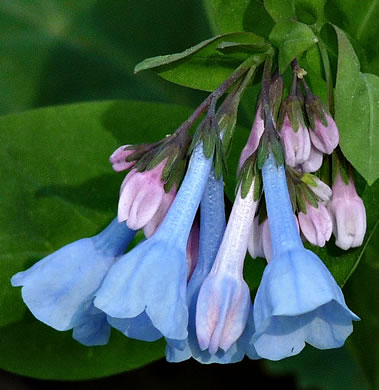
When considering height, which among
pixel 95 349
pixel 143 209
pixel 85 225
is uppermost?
pixel 143 209

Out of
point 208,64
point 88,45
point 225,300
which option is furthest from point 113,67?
point 225,300

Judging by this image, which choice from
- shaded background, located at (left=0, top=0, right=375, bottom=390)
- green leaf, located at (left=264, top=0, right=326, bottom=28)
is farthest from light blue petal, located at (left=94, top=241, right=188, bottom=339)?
shaded background, located at (left=0, top=0, right=375, bottom=390)

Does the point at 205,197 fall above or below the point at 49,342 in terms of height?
above

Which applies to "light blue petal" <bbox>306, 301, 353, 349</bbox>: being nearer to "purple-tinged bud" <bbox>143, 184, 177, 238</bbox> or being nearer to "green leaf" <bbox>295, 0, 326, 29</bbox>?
"purple-tinged bud" <bbox>143, 184, 177, 238</bbox>

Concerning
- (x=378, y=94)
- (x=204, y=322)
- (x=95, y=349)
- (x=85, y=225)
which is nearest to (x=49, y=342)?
(x=95, y=349)

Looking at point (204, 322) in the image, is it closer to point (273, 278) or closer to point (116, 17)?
point (273, 278)

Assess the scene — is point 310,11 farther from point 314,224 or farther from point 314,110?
point 314,224

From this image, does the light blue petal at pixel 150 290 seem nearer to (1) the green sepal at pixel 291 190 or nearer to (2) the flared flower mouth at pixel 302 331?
(2) the flared flower mouth at pixel 302 331
